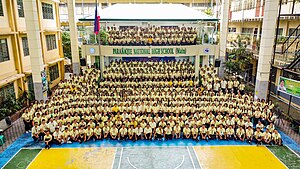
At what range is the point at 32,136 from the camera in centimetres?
1187

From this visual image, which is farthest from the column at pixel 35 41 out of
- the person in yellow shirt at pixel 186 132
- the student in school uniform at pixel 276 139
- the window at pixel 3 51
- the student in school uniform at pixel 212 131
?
the student in school uniform at pixel 276 139

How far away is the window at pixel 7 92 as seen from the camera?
601 inches

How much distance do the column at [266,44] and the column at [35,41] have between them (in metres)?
13.0

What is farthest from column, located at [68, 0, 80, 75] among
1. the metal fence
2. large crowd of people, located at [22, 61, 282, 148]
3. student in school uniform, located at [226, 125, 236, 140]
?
student in school uniform, located at [226, 125, 236, 140]

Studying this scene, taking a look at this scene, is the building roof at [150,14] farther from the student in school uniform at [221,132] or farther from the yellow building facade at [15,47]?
the student in school uniform at [221,132]

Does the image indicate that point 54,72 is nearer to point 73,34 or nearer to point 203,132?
point 73,34

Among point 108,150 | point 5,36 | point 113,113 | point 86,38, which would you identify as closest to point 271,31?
point 113,113

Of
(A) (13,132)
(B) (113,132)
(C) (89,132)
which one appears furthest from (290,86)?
(A) (13,132)

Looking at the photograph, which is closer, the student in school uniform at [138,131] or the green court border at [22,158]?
the green court border at [22,158]

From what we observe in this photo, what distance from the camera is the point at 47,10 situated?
21.9 metres

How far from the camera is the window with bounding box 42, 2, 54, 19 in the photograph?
21.3m

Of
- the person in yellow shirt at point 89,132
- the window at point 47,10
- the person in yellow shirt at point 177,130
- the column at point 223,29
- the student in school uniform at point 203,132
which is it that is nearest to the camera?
the person in yellow shirt at point 89,132

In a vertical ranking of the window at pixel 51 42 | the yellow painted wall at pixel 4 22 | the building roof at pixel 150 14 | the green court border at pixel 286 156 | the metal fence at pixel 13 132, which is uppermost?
the building roof at pixel 150 14

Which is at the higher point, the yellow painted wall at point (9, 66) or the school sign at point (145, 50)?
the school sign at point (145, 50)
